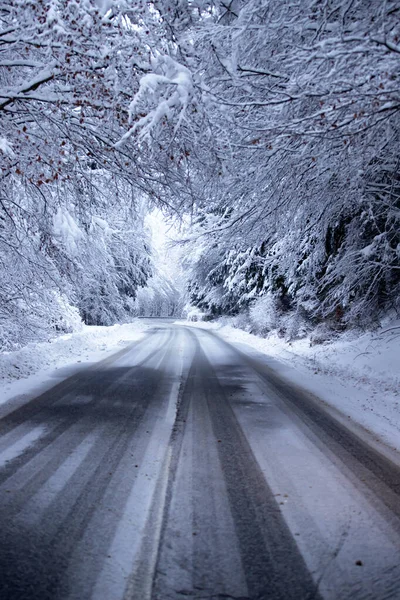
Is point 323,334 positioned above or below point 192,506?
above

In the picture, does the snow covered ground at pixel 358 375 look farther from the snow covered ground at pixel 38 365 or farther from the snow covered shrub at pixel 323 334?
the snow covered ground at pixel 38 365

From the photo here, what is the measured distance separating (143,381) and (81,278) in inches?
146

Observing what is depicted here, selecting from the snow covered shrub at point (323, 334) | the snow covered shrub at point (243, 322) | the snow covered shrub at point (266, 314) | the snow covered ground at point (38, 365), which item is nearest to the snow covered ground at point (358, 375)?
the snow covered shrub at point (323, 334)

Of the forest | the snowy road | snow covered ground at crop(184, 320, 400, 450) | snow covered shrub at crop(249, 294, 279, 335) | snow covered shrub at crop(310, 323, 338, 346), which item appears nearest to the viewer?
the snowy road

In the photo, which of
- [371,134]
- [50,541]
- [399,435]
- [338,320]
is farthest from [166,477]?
[338,320]

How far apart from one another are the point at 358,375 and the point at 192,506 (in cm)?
807

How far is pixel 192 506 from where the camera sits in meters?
3.44

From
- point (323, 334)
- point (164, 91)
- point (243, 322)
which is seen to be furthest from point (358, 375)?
point (243, 322)

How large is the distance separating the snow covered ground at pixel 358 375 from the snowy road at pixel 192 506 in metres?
0.77

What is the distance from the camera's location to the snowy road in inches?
99.3

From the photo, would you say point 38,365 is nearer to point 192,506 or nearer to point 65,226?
point 65,226

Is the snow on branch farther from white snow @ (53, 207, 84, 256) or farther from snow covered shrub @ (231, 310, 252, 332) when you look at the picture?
snow covered shrub @ (231, 310, 252, 332)

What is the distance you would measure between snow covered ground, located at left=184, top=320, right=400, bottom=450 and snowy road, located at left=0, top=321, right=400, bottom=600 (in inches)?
30.2

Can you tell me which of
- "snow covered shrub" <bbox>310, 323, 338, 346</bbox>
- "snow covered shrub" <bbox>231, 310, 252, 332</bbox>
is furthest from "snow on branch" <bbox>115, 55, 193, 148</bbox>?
"snow covered shrub" <bbox>231, 310, 252, 332</bbox>
